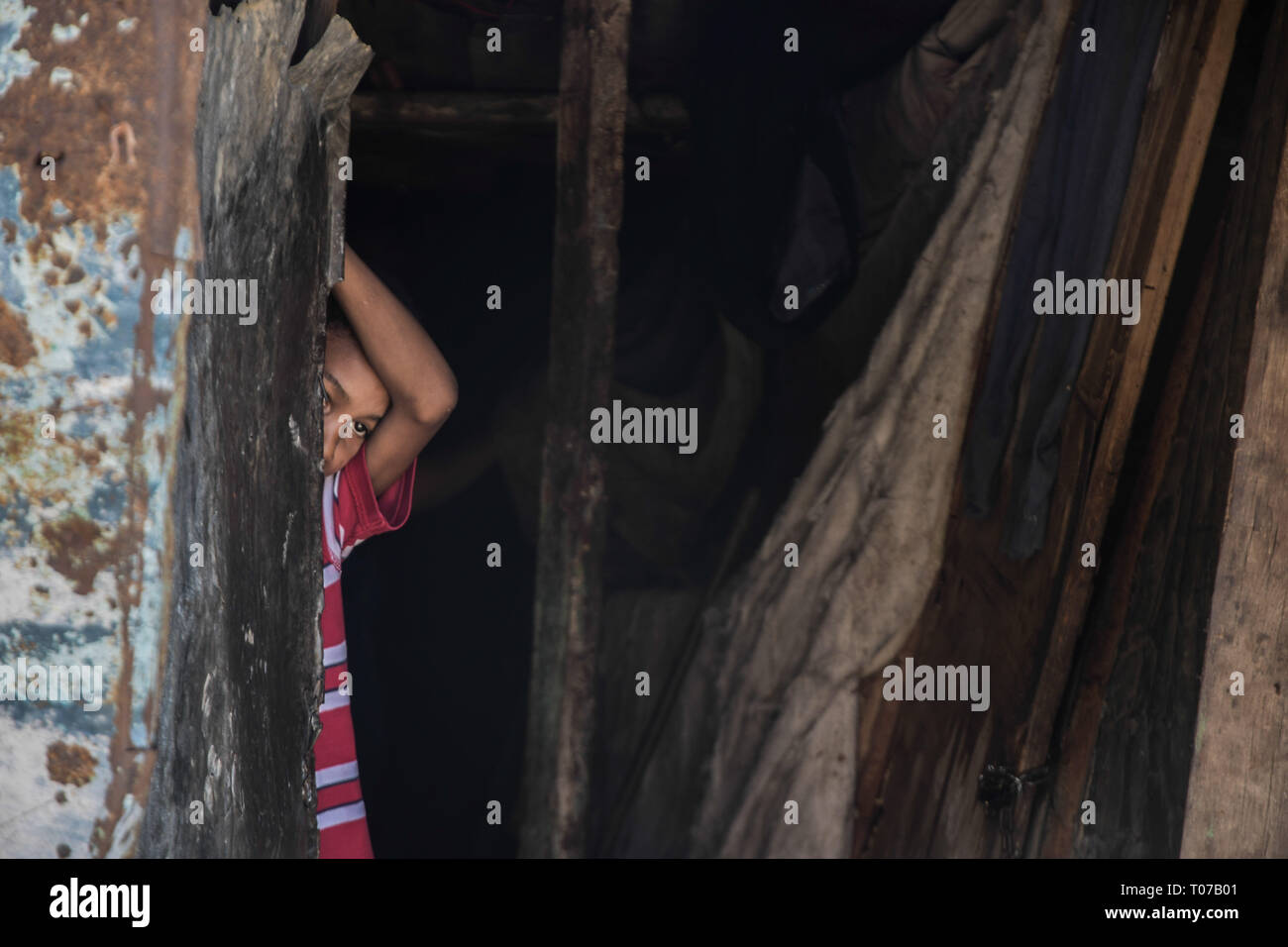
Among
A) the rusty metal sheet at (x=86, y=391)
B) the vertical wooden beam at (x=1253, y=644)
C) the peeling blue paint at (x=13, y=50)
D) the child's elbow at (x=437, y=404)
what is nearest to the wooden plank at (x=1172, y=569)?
the vertical wooden beam at (x=1253, y=644)

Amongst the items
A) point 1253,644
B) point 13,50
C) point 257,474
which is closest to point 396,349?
point 257,474

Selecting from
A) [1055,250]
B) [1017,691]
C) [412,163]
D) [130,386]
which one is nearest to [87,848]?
[130,386]

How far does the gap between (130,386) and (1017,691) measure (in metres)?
1.70

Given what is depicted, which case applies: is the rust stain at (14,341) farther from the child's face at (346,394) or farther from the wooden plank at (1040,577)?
the wooden plank at (1040,577)

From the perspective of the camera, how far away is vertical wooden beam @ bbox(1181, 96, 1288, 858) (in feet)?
5.62

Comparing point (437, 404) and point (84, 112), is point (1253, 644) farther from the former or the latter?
point (84, 112)

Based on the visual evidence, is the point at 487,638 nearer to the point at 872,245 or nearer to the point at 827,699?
the point at 827,699

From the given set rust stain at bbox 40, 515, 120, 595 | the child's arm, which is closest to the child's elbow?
the child's arm

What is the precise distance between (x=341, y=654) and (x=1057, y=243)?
1.53 m

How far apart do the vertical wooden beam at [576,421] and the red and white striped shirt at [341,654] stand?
388 millimetres

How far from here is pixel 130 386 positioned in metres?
1.00

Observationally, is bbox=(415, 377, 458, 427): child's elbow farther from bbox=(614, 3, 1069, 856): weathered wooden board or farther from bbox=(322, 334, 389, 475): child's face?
bbox=(614, 3, 1069, 856): weathered wooden board

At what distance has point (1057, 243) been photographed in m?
2.03

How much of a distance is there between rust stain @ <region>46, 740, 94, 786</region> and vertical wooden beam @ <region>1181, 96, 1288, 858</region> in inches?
64.5
